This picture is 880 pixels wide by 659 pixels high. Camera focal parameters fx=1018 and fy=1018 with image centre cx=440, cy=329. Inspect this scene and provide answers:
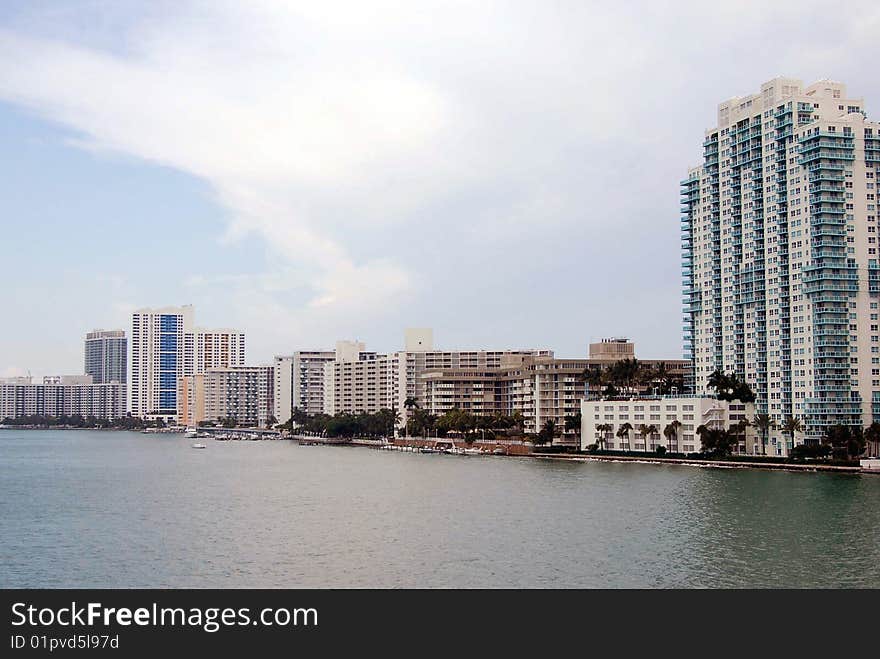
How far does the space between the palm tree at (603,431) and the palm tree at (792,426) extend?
74.9 ft

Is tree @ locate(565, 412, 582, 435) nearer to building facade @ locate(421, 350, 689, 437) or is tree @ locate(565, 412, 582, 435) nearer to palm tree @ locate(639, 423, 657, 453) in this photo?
building facade @ locate(421, 350, 689, 437)

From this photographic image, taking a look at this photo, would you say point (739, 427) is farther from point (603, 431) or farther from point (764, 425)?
point (603, 431)

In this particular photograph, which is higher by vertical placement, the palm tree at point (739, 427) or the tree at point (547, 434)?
the palm tree at point (739, 427)

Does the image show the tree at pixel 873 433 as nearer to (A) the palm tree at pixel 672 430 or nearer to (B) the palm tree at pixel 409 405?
(A) the palm tree at pixel 672 430

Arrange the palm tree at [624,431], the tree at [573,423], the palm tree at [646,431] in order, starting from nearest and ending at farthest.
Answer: the palm tree at [646,431], the palm tree at [624,431], the tree at [573,423]

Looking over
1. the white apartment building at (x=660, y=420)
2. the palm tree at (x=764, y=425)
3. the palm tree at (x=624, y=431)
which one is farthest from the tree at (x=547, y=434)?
the palm tree at (x=764, y=425)

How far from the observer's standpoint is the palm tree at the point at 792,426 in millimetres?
97438

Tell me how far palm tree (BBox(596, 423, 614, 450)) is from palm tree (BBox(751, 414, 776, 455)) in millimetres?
18771

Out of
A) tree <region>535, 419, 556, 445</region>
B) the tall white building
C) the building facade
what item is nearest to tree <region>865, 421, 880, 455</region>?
the tall white building

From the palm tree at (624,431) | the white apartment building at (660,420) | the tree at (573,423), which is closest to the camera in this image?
the white apartment building at (660,420)

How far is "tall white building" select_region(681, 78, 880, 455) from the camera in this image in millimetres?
97875

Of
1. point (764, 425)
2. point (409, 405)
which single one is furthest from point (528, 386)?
point (764, 425)

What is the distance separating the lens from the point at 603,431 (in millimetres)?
118625
